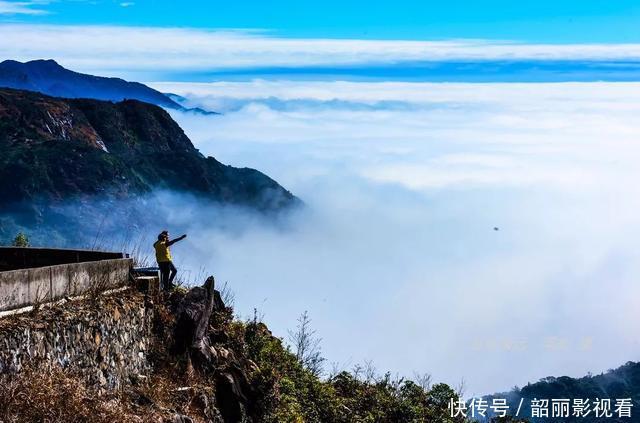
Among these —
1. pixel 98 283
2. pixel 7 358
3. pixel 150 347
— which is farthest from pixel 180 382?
pixel 7 358

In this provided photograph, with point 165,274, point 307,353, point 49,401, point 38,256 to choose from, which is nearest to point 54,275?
point 38,256

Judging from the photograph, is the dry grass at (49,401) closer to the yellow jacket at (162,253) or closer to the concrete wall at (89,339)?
the concrete wall at (89,339)

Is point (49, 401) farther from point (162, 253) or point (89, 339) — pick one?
point (162, 253)

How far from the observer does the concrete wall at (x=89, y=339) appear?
43.2 feet

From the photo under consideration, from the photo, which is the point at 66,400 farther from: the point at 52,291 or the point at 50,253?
the point at 50,253

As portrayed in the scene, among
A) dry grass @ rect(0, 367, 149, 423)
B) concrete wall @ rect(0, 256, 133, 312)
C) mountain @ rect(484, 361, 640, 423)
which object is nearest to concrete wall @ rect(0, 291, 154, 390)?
concrete wall @ rect(0, 256, 133, 312)

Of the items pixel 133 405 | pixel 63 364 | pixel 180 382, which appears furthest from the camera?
pixel 180 382

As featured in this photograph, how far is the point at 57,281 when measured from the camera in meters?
15.4

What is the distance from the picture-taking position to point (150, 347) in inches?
725

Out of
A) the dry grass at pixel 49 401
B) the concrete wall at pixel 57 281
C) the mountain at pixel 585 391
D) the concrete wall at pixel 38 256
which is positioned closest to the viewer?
the dry grass at pixel 49 401

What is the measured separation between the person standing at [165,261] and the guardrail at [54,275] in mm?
1330

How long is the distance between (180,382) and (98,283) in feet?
8.96

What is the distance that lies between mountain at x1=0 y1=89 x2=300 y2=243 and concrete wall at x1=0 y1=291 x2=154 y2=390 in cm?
11892

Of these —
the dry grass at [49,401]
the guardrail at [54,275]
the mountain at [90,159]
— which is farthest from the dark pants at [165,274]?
the mountain at [90,159]
